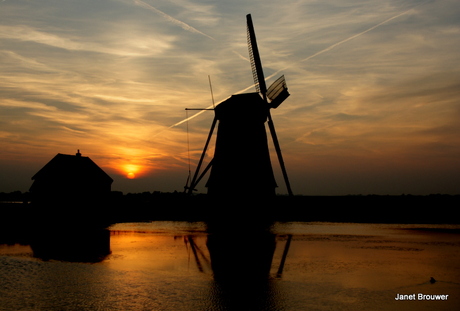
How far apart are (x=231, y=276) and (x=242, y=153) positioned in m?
19.4

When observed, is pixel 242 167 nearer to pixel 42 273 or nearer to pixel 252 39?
pixel 252 39

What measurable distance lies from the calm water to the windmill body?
1114 cm

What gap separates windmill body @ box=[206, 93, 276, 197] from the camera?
102 feet

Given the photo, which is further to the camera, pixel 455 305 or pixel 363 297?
pixel 363 297

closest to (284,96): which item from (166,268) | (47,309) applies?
(166,268)

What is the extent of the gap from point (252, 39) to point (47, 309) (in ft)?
101

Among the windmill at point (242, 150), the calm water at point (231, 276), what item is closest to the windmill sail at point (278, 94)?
the windmill at point (242, 150)

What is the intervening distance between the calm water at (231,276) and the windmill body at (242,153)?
11139 mm

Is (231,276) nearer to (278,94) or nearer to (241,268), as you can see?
(241,268)

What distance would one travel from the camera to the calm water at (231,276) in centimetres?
945

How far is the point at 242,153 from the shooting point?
31.0 m

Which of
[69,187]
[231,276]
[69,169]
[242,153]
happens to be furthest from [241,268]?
[69,169]

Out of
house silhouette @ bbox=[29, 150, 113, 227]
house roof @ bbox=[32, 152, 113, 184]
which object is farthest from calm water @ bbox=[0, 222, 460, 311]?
house roof @ bbox=[32, 152, 113, 184]

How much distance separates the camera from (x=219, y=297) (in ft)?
32.2
